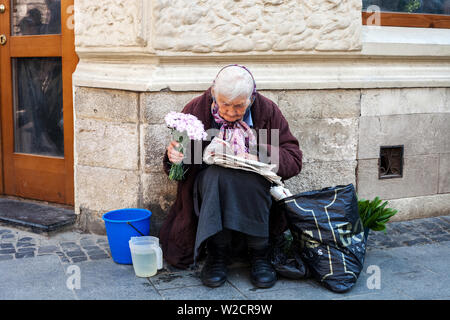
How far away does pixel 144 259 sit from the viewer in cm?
330

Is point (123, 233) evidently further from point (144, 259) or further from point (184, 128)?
point (184, 128)

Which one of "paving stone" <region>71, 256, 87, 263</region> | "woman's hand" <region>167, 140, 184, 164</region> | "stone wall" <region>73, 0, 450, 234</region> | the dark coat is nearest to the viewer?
"woman's hand" <region>167, 140, 184, 164</region>

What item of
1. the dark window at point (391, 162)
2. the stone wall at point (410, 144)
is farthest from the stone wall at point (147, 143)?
the dark window at point (391, 162)

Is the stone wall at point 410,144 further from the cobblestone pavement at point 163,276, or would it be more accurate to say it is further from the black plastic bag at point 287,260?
the black plastic bag at point 287,260

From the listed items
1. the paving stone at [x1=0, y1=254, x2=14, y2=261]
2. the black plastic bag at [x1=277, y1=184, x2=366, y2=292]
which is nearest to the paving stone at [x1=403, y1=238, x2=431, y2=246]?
the black plastic bag at [x1=277, y1=184, x2=366, y2=292]

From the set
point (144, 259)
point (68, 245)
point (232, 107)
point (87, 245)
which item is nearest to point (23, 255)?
point (68, 245)

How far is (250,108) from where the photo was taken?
11.1ft

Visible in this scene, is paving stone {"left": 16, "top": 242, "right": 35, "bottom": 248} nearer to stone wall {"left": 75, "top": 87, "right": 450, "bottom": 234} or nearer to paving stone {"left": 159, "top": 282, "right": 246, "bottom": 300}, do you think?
stone wall {"left": 75, "top": 87, "right": 450, "bottom": 234}

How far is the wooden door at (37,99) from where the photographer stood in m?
4.36

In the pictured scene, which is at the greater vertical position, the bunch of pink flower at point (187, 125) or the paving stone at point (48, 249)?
the bunch of pink flower at point (187, 125)

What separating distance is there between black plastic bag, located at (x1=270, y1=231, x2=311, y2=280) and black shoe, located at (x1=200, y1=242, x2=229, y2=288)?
1.03 ft

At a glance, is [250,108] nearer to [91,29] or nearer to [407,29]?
[91,29]

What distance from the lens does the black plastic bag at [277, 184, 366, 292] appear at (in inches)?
125

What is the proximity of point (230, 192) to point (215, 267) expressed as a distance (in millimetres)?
506
